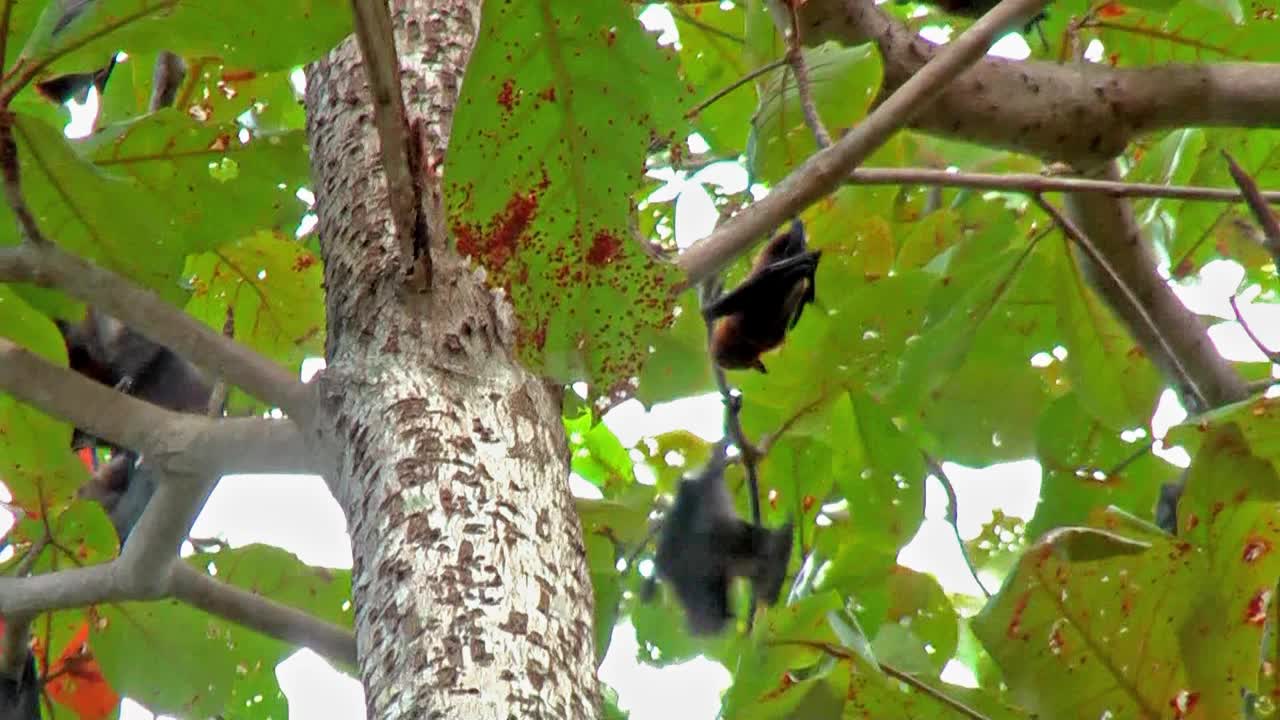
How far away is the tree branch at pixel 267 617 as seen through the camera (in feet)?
5.14

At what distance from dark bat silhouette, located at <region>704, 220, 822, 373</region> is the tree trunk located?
0.66 metres

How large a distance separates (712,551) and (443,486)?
1.04 m

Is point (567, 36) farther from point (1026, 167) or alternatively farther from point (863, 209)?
point (1026, 167)

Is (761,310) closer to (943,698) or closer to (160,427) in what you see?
(943,698)

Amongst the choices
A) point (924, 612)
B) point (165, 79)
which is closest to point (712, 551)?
point (924, 612)

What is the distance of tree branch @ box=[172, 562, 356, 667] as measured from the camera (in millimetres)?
1567

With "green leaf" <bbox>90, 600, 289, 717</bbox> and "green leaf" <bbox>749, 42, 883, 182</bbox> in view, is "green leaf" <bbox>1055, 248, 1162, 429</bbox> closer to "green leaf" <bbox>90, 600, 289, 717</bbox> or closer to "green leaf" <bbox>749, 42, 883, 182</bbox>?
"green leaf" <bbox>749, 42, 883, 182</bbox>

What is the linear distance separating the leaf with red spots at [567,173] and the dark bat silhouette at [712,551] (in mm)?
841

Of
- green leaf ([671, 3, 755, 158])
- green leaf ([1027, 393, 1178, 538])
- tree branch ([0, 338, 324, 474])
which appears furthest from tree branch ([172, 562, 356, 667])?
green leaf ([671, 3, 755, 158])

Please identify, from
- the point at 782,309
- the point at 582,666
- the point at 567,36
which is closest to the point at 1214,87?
the point at 782,309

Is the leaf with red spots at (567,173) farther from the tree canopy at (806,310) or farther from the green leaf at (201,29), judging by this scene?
the green leaf at (201,29)

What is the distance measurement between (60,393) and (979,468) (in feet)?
5.38

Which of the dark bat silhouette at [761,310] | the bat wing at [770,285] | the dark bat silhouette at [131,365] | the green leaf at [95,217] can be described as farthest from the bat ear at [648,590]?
the green leaf at [95,217]

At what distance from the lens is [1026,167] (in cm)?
293
